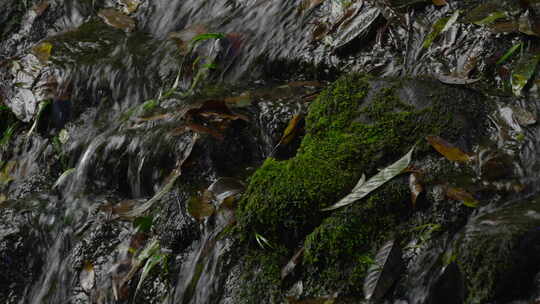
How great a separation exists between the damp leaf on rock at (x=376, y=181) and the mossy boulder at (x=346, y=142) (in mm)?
51

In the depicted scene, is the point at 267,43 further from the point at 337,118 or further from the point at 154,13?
the point at 154,13

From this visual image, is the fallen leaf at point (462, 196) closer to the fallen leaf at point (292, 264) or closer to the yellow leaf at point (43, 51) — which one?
the fallen leaf at point (292, 264)

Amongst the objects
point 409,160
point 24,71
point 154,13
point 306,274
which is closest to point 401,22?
point 409,160

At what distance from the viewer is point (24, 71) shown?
5.00 meters

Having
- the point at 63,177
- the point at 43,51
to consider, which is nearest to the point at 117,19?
the point at 43,51

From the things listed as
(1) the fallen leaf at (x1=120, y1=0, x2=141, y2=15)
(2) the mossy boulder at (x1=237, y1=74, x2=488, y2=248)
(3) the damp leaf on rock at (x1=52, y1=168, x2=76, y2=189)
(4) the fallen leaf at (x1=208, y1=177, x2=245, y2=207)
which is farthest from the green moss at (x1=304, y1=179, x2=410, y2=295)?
(1) the fallen leaf at (x1=120, y1=0, x2=141, y2=15)

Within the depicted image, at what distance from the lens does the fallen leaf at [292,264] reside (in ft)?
8.85

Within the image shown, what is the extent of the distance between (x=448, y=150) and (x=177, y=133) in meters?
1.44

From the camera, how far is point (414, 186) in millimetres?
2709

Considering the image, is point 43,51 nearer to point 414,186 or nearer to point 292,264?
point 292,264

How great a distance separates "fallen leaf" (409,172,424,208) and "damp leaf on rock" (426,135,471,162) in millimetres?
171

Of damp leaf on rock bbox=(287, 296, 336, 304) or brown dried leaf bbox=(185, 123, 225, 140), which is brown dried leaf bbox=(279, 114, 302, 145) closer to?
brown dried leaf bbox=(185, 123, 225, 140)

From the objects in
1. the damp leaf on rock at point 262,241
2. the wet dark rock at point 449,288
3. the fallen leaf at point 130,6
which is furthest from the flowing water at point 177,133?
the fallen leaf at point 130,6

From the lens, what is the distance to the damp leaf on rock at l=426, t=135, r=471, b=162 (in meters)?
2.82
